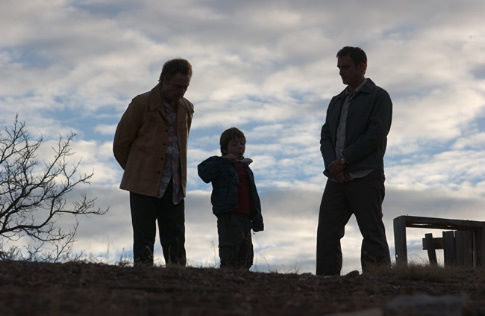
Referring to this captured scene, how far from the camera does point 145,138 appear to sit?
7.52m

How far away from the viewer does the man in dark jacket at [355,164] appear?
7.32m

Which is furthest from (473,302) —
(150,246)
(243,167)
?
(243,167)

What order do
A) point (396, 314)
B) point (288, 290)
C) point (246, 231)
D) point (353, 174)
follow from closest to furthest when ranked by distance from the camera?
point (396, 314) < point (288, 290) < point (353, 174) < point (246, 231)

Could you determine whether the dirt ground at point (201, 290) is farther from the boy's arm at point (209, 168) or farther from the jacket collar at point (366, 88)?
the boy's arm at point (209, 168)

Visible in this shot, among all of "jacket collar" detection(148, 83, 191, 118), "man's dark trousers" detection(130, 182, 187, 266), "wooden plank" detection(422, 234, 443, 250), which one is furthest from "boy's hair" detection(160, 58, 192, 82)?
"wooden plank" detection(422, 234, 443, 250)

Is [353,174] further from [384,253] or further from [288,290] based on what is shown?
[288,290]

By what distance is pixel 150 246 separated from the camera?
743 cm

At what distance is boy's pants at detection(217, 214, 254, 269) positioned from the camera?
26.9 ft

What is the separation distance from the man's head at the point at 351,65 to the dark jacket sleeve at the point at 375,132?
0.28 metres

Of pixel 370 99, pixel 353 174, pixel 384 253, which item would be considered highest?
A: pixel 370 99

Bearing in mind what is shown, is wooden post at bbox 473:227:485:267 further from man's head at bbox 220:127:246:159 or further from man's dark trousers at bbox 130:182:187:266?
man's dark trousers at bbox 130:182:187:266

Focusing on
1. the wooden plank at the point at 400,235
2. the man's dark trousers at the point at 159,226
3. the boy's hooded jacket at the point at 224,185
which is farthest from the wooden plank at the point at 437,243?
the man's dark trousers at the point at 159,226

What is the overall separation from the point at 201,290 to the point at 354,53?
3.32 metres

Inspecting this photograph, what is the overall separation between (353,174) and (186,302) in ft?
10.0
